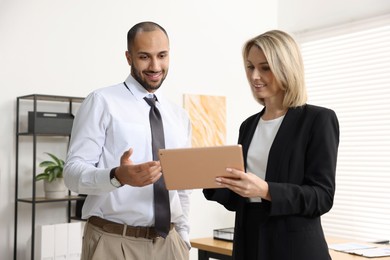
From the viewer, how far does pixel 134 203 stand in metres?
2.00

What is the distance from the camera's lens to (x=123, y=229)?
6.47 ft

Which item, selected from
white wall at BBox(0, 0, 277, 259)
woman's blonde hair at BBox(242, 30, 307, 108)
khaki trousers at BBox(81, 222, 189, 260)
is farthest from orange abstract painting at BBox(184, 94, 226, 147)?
woman's blonde hair at BBox(242, 30, 307, 108)

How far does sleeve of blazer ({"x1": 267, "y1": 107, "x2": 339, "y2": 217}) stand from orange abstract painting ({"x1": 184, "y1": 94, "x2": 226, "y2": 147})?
3359mm

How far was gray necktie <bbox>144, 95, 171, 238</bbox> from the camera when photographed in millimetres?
2006

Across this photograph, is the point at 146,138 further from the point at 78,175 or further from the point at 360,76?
the point at 360,76

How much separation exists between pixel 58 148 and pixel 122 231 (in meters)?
2.38

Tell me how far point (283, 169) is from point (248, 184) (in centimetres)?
15

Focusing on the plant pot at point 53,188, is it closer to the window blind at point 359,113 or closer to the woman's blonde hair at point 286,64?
the woman's blonde hair at point 286,64

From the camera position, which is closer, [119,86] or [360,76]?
[119,86]

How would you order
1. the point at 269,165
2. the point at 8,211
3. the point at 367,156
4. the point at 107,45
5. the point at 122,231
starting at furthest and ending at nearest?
1. the point at 367,156
2. the point at 107,45
3. the point at 8,211
4. the point at 122,231
5. the point at 269,165

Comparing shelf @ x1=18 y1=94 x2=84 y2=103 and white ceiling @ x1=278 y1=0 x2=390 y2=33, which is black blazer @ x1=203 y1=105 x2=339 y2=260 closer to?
shelf @ x1=18 y1=94 x2=84 y2=103

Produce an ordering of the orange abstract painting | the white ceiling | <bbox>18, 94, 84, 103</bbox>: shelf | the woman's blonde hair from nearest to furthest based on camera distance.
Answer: the woman's blonde hair
<bbox>18, 94, 84, 103</bbox>: shelf
the white ceiling
the orange abstract painting

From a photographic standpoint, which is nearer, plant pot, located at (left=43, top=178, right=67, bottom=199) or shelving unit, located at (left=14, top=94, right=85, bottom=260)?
shelving unit, located at (left=14, top=94, right=85, bottom=260)

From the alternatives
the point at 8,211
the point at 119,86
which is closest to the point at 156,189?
the point at 119,86
